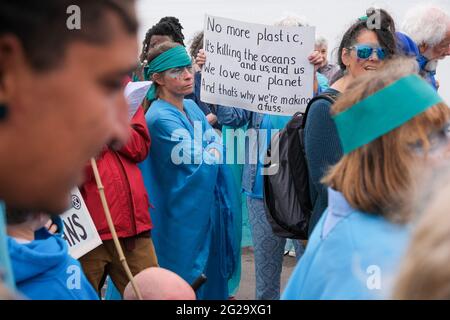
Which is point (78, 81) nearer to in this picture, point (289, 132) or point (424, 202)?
point (424, 202)

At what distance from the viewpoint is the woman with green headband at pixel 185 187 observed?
175 inches

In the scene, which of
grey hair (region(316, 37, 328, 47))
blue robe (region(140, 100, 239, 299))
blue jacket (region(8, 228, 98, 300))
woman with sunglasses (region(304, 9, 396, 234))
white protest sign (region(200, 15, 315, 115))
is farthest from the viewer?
grey hair (region(316, 37, 328, 47))

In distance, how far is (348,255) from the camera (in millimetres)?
1838

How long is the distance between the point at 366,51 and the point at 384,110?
1887 mm

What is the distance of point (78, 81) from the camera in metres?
0.89

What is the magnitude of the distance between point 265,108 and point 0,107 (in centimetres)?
391

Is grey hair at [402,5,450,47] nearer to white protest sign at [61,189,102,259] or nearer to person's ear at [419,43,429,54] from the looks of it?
person's ear at [419,43,429,54]

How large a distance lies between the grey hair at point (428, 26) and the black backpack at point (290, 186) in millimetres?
1342

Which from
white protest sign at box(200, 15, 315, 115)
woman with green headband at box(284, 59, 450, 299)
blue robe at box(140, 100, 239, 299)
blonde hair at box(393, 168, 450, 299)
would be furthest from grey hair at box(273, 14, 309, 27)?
blonde hair at box(393, 168, 450, 299)

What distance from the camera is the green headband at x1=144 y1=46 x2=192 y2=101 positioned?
15.3 feet

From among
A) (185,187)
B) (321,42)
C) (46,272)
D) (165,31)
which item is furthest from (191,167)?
(321,42)

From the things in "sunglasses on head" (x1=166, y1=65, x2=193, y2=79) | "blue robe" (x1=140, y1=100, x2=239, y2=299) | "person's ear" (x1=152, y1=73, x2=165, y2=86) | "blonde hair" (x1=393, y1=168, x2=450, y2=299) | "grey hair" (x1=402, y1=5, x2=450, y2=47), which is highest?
"grey hair" (x1=402, y1=5, x2=450, y2=47)

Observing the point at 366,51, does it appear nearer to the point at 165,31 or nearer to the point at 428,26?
the point at 428,26

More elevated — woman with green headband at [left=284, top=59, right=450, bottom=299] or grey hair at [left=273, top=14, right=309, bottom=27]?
grey hair at [left=273, top=14, right=309, bottom=27]
